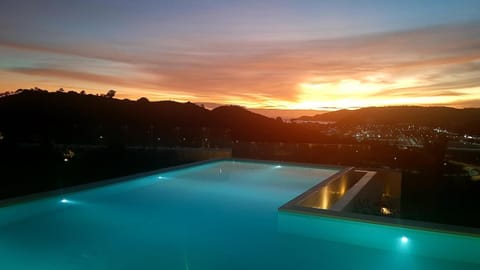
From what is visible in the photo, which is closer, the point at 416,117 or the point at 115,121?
the point at 416,117

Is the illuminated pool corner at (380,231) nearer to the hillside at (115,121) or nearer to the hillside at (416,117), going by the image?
the hillside at (115,121)

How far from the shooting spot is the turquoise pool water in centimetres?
335

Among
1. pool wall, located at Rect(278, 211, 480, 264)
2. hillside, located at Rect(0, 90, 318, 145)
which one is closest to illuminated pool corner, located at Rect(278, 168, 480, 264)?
pool wall, located at Rect(278, 211, 480, 264)

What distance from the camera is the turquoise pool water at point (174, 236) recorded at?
132 inches

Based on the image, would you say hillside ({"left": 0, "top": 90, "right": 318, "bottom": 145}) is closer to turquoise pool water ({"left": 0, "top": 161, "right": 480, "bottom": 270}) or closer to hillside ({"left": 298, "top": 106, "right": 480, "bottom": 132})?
hillside ({"left": 298, "top": 106, "right": 480, "bottom": 132})

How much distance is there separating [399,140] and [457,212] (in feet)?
17.9

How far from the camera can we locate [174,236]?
4051 mm

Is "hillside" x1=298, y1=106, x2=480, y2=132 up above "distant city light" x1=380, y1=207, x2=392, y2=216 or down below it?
above

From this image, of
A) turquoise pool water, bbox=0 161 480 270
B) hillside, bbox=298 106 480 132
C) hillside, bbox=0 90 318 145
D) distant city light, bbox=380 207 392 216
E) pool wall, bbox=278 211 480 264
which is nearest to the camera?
turquoise pool water, bbox=0 161 480 270

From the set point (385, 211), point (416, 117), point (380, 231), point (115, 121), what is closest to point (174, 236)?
point (380, 231)

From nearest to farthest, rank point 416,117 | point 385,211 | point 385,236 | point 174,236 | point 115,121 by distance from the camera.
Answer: point 385,236 < point 174,236 < point 385,211 < point 416,117 < point 115,121

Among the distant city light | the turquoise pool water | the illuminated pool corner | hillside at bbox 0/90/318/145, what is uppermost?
hillside at bbox 0/90/318/145

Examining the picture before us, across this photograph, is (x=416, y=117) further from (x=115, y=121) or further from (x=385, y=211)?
(x=115, y=121)

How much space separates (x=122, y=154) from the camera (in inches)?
484
